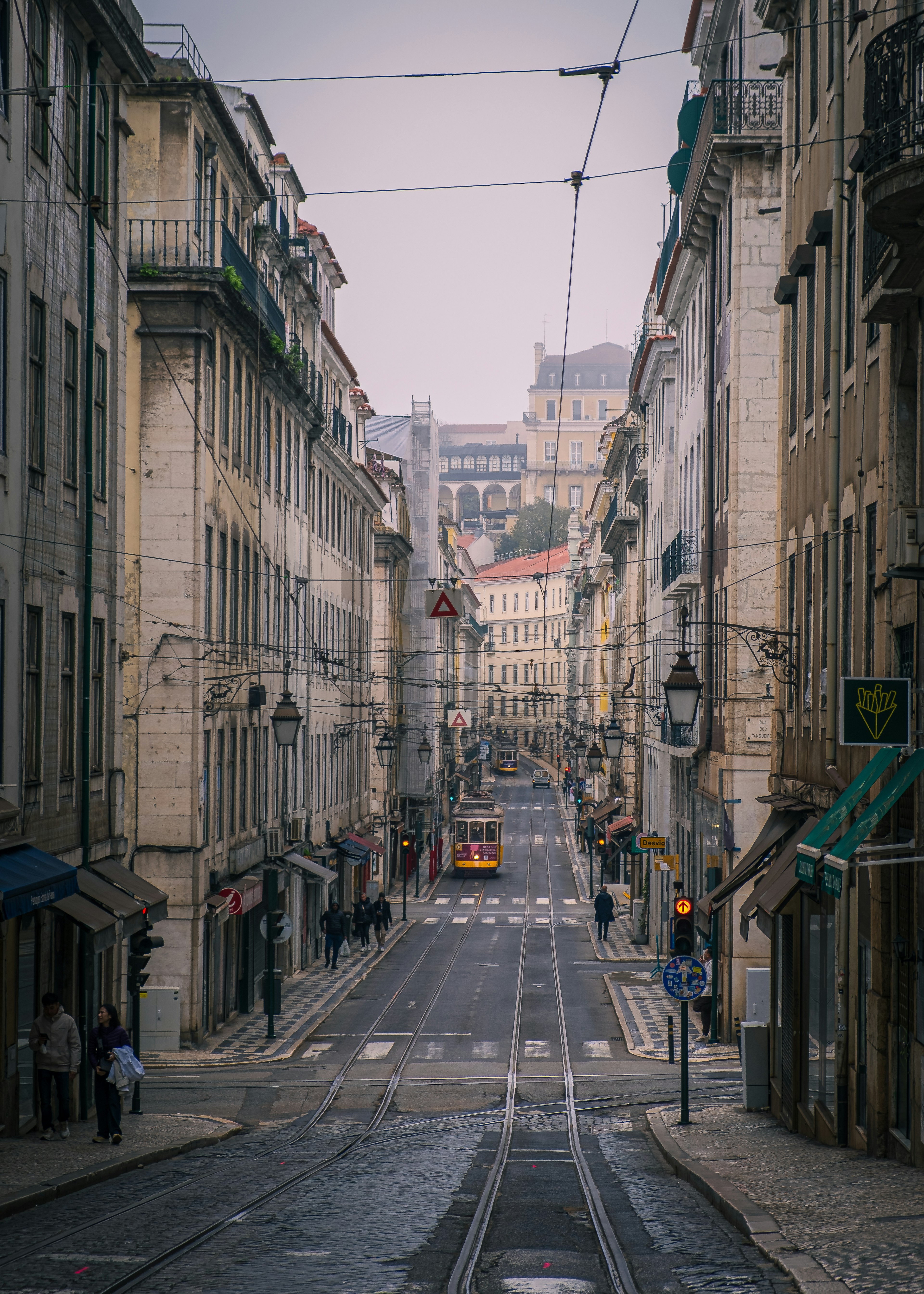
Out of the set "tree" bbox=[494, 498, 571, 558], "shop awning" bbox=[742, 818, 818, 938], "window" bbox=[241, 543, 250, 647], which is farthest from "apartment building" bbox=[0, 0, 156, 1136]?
"tree" bbox=[494, 498, 571, 558]

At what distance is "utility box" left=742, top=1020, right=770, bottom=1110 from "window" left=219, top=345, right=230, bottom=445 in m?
16.9

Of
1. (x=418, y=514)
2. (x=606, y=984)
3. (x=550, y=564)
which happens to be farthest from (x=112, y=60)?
(x=550, y=564)

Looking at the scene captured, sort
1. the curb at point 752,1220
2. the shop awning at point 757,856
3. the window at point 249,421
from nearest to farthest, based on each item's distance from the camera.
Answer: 1. the curb at point 752,1220
2. the shop awning at point 757,856
3. the window at point 249,421

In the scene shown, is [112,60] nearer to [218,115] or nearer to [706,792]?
[218,115]

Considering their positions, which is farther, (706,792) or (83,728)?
(706,792)

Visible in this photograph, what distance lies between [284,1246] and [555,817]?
3713 inches

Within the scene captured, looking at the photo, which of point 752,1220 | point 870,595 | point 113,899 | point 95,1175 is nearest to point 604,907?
point 113,899

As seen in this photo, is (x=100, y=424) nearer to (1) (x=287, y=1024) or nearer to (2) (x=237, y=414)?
(2) (x=237, y=414)

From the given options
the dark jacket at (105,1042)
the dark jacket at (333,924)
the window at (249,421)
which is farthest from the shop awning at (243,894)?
the dark jacket at (105,1042)

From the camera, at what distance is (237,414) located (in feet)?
110

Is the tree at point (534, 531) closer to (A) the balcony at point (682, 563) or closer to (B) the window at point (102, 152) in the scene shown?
(A) the balcony at point (682, 563)

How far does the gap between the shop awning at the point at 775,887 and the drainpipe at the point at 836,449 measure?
0.75 m

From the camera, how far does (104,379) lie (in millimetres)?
22641

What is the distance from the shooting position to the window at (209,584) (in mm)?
30406
